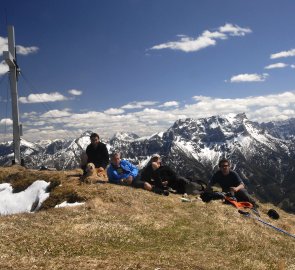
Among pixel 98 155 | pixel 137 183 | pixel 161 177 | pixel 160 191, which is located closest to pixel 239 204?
pixel 160 191

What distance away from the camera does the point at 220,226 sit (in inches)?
785

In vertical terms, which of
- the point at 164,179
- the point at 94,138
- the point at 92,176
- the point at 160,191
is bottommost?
the point at 160,191

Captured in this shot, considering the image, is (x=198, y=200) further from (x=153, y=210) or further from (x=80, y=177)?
(x=80, y=177)

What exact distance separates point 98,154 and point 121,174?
137 inches

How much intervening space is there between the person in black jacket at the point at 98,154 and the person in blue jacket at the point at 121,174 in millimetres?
2521

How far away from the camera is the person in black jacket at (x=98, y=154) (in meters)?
30.5

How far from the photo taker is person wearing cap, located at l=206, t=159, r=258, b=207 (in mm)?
27250

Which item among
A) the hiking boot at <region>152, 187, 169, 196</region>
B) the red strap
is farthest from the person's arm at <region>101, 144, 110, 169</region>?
the red strap

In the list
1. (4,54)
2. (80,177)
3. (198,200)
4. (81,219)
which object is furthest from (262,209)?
(4,54)

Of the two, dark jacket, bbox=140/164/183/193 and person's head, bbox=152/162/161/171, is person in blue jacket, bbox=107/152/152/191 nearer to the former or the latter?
dark jacket, bbox=140/164/183/193

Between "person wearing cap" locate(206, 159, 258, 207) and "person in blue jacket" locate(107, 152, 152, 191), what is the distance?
490 centimetres

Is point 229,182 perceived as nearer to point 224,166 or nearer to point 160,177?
point 224,166

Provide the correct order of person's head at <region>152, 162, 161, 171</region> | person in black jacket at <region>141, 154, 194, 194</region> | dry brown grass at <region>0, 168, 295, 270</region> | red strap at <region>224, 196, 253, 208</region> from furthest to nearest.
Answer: person in black jacket at <region>141, 154, 194, 194</region>, person's head at <region>152, 162, 161, 171</region>, red strap at <region>224, 196, 253, 208</region>, dry brown grass at <region>0, 168, 295, 270</region>

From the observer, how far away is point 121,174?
2825 cm
